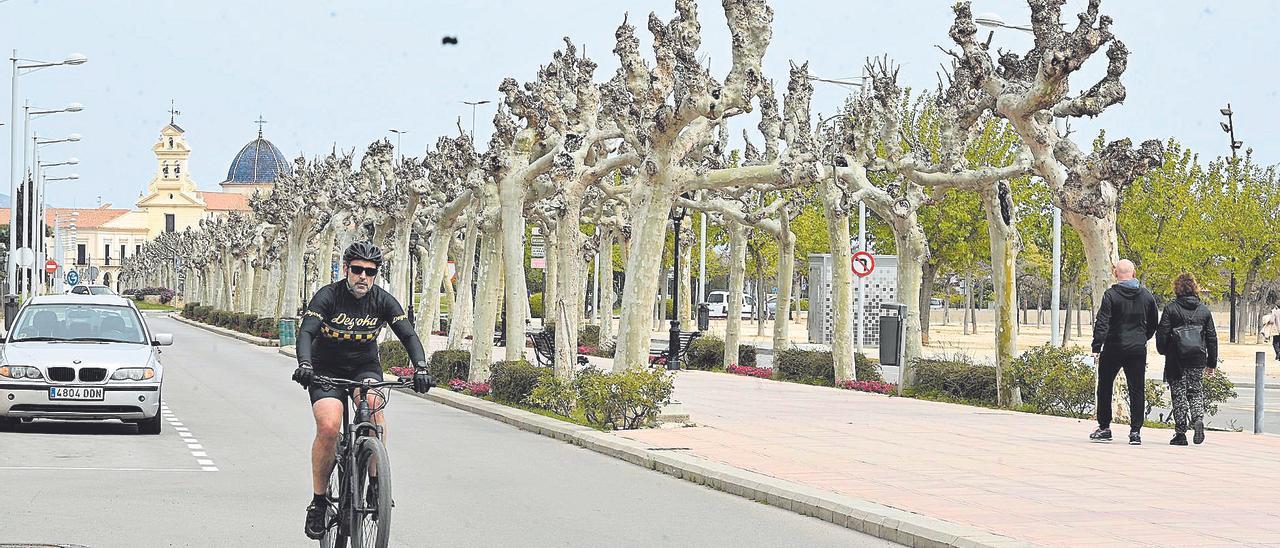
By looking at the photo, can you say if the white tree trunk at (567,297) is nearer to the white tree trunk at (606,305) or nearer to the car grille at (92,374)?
the car grille at (92,374)

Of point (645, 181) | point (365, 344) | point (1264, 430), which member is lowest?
point (1264, 430)

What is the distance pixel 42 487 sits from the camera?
12.1 meters

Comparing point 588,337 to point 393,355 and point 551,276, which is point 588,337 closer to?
point 551,276

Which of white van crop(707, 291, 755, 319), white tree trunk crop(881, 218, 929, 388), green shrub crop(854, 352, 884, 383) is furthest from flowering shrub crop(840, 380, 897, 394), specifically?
white van crop(707, 291, 755, 319)

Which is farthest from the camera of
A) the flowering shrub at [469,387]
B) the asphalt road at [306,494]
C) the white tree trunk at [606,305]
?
the white tree trunk at [606,305]

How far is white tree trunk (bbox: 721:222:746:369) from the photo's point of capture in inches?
1316

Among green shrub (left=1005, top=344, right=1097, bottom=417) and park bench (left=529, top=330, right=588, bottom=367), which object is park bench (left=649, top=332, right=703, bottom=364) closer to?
park bench (left=529, top=330, right=588, bottom=367)

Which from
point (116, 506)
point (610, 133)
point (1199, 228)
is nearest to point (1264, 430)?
point (610, 133)

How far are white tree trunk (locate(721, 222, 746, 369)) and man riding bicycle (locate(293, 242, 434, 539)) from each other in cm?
2336

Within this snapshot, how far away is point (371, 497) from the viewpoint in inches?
315

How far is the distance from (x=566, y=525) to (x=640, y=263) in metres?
9.12

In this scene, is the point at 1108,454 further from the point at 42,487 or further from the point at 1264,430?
the point at 42,487

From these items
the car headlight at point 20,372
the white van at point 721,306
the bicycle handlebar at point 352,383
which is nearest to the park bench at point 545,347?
the car headlight at point 20,372

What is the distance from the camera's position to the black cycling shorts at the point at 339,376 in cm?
862
